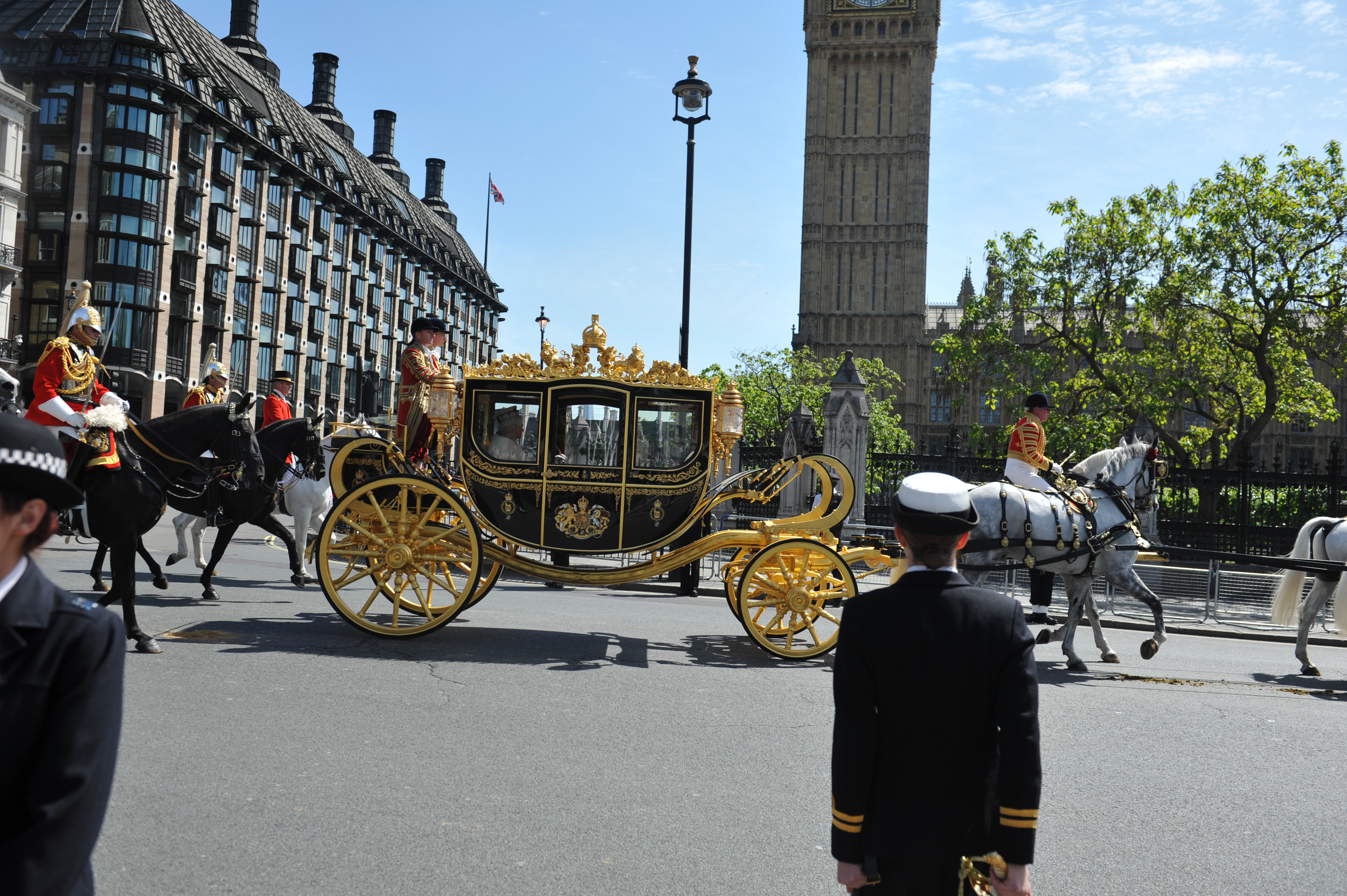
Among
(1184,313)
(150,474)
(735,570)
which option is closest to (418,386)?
(150,474)

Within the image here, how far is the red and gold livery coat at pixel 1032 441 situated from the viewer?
9.50 metres

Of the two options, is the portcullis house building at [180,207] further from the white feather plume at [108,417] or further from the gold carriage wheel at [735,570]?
the gold carriage wheel at [735,570]

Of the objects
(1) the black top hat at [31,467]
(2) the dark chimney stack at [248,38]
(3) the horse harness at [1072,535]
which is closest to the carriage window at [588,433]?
(3) the horse harness at [1072,535]

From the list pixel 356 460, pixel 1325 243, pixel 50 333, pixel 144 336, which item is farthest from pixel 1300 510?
pixel 50 333

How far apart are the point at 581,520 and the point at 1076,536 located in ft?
13.9

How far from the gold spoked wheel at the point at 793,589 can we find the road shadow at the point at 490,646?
0.16 m

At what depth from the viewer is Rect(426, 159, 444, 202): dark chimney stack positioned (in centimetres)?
10038

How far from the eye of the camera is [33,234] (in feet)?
145

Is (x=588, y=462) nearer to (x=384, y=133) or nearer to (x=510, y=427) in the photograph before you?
(x=510, y=427)

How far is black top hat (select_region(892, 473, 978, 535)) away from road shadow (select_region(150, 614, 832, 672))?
511 cm

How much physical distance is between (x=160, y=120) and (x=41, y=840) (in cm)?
5106

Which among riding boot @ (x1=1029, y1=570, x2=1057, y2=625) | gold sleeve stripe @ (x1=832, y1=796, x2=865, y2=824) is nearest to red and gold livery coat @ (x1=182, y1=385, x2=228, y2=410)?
riding boot @ (x1=1029, y1=570, x2=1057, y2=625)

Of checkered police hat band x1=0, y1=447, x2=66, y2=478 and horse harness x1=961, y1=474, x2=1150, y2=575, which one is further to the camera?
horse harness x1=961, y1=474, x2=1150, y2=575

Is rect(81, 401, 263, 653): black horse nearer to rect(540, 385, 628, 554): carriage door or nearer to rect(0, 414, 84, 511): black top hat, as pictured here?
rect(540, 385, 628, 554): carriage door
